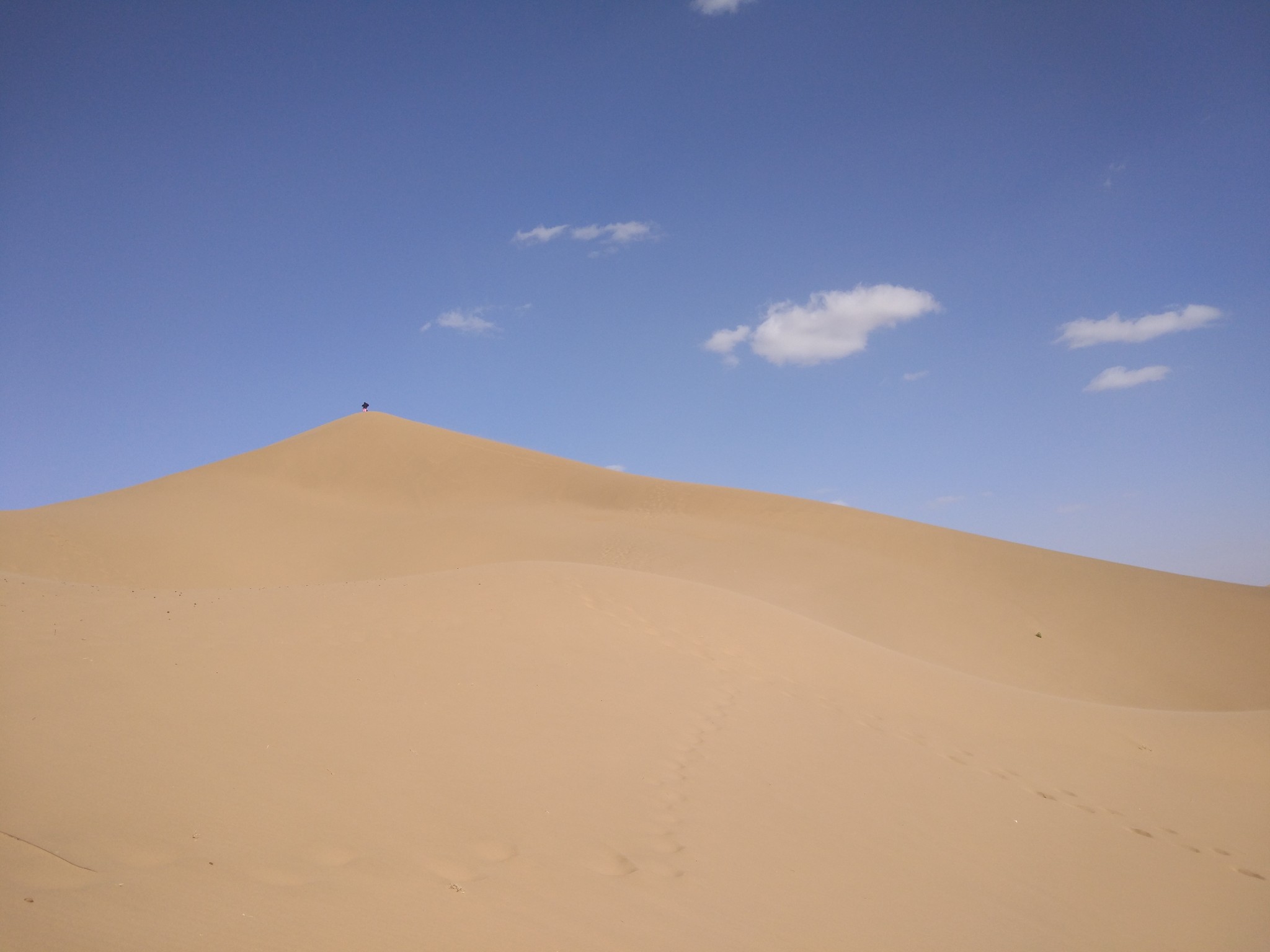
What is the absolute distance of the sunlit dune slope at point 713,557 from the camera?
61.0ft

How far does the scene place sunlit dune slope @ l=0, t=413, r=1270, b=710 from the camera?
18578 mm

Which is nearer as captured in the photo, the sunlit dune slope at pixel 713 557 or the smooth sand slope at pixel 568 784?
the smooth sand slope at pixel 568 784

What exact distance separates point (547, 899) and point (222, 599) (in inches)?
284

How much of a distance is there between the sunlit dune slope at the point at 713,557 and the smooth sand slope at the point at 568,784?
6432mm

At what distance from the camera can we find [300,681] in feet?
19.2

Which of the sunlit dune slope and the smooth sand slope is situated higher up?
the sunlit dune slope

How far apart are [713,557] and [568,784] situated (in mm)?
17303

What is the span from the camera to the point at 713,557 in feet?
71.7

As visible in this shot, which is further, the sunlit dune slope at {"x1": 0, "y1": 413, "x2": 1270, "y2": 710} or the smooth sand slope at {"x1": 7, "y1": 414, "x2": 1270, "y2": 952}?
the sunlit dune slope at {"x1": 0, "y1": 413, "x2": 1270, "y2": 710}

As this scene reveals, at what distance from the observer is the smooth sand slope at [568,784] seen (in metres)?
3.24

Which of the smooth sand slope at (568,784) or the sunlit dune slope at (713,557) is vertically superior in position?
the sunlit dune slope at (713,557)

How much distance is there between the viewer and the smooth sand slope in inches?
127

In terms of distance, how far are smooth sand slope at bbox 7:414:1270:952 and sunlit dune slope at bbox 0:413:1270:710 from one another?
6432 millimetres

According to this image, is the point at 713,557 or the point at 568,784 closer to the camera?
the point at 568,784
